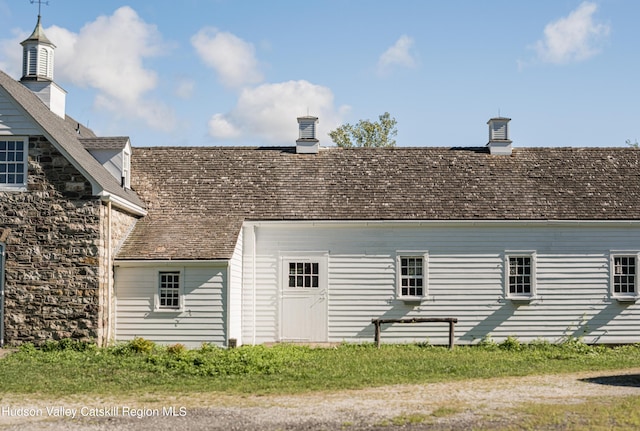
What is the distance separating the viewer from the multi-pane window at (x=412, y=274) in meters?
22.1

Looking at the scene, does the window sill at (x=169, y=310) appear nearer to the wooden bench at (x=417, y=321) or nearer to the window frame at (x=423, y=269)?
the wooden bench at (x=417, y=321)

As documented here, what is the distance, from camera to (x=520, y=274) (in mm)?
22297

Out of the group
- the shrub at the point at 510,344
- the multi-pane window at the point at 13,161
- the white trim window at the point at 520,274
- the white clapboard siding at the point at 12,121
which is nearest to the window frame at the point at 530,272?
the white trim window at the point at 520,274

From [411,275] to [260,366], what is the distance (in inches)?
286

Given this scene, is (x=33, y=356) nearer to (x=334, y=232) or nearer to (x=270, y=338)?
(x=270, y=338)

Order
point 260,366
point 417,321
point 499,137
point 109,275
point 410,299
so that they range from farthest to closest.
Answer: point 499,137
point 410,299
point 417,321
point 109,275
point 260,366

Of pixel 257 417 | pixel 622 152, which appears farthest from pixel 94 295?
pixel 622 152

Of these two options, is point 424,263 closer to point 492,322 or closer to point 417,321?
point 417,321

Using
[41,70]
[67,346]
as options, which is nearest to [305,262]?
[67,346]

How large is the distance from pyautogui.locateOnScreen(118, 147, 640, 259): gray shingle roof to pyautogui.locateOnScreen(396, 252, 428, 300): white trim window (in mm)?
1137

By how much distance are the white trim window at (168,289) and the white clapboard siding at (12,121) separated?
480 cm

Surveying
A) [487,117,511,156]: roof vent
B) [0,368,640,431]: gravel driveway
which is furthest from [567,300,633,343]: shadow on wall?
[0,368,640,431]: gravel driveway

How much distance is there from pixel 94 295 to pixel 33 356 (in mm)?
2013

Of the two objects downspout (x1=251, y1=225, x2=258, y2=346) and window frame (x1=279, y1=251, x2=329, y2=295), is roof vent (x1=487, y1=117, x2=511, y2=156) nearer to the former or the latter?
window frame (x1=279, y1=251, x2=329, y2=295)
